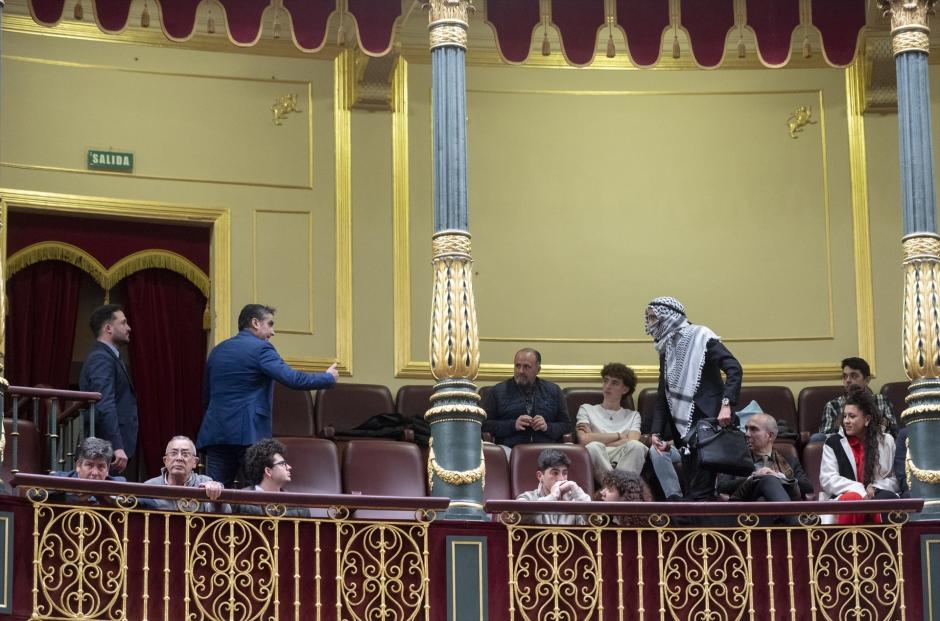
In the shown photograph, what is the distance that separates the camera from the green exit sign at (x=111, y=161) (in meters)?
12.7

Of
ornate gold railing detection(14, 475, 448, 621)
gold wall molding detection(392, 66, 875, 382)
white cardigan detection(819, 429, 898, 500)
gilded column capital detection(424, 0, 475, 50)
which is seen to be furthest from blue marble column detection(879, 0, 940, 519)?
gold wall molding detection(392, 66, 875, 382)

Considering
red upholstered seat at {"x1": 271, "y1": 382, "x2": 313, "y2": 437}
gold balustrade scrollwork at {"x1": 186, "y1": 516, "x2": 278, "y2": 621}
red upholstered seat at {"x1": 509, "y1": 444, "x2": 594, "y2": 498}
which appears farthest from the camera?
red upholstered seat at {"x1": 271, "y1": 382, "x2": 313, "y2": 437}

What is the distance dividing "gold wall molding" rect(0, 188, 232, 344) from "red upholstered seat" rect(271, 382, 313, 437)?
667 mm

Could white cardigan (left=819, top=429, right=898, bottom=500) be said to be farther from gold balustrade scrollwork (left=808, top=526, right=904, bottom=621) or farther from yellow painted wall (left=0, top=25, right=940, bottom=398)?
yellow painted wall (left=0, top=25, right=940, bottom=398)

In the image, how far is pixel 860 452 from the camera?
33.7ft

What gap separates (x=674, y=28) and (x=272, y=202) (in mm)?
3184

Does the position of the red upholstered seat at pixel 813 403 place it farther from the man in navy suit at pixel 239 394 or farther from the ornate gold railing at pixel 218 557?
the ornate gold railing at pixel 218 557

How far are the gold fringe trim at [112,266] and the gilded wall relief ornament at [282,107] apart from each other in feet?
3.88

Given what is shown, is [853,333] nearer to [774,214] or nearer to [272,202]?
[774,214]

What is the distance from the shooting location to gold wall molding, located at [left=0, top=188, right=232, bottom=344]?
41.2 ft

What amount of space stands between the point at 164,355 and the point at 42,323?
0.85m

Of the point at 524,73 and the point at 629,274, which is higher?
the point at 524,73

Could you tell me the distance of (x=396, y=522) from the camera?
9.48 meters

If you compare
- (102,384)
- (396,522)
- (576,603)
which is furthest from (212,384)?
(576,603)
